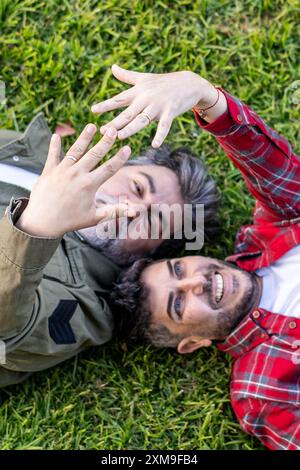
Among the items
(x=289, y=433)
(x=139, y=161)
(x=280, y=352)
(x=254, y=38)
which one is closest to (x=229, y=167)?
(x=139, y=161)

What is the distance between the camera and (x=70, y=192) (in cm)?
233

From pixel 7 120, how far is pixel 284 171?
1.70 metres

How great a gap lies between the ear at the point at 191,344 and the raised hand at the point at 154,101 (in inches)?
50.5

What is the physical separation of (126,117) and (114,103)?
75 millimetres

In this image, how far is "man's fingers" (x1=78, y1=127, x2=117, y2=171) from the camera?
232cm

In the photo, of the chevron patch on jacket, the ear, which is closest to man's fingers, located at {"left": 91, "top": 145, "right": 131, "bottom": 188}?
the chevron patch on jacket

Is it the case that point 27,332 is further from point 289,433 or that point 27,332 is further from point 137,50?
point 137,50

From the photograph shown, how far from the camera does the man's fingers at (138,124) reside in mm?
2363

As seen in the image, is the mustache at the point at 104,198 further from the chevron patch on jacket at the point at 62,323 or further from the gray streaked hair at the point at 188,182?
the chevron patch on jacket at the point at 62,323

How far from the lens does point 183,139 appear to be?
152 inches

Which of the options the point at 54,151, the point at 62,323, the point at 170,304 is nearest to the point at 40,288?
the point at 62,323

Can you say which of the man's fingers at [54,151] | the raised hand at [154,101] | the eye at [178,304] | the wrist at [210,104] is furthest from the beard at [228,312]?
the man's fingers at [54,151]

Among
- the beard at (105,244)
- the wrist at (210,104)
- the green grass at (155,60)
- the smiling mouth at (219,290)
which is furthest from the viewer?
the green grass at (155,60)

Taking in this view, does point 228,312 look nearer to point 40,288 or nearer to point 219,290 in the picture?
point 219,290
